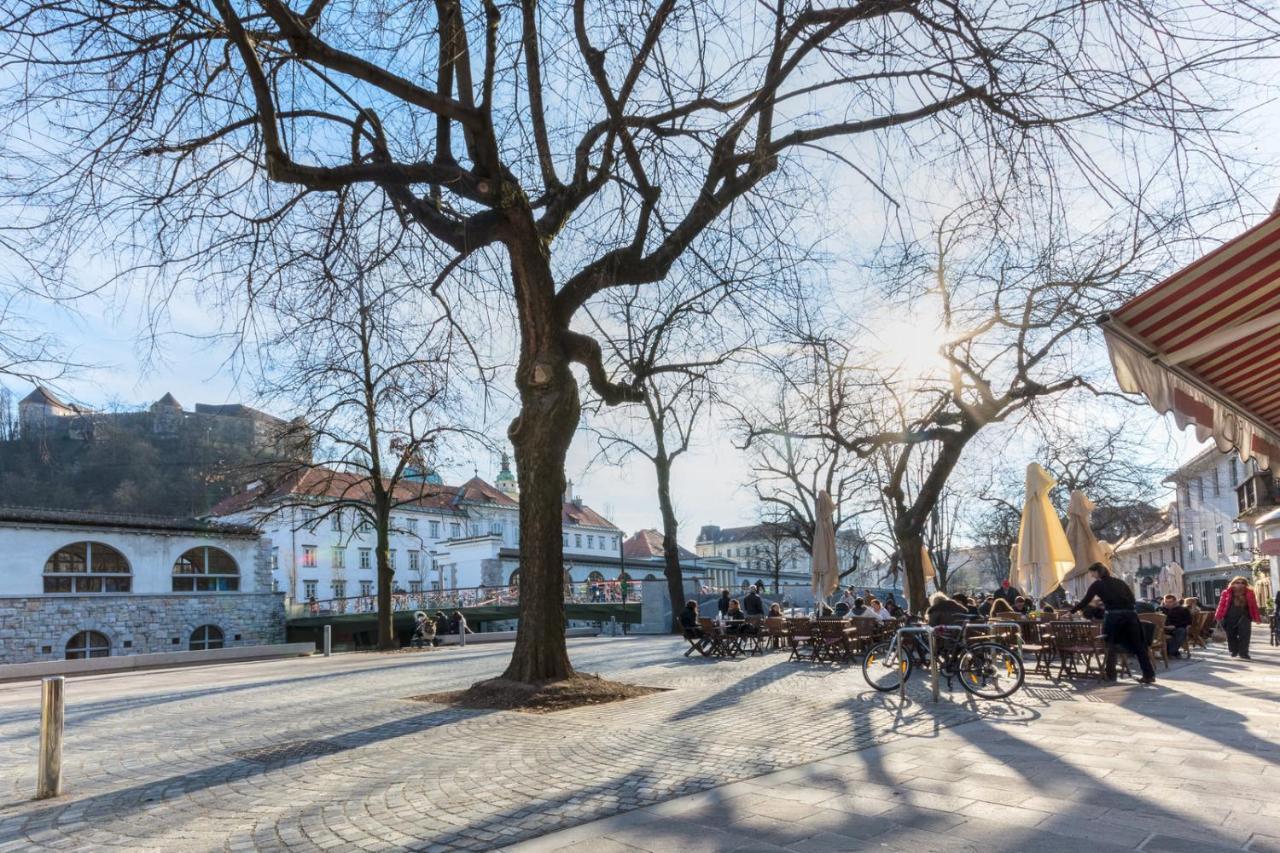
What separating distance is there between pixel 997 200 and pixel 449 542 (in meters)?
71.4

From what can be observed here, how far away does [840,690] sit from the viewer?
1116cm

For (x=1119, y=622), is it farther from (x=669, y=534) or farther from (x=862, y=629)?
(x=669, y=534)

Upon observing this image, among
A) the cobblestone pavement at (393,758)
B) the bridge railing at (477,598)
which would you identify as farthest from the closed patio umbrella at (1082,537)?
the bridge railing at (477,598)

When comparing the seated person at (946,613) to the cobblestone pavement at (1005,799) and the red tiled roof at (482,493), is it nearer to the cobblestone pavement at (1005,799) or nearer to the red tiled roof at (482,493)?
the cobblestone pavement at (1005,799)

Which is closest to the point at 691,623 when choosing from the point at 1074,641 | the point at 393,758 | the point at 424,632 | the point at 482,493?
the point at 1074,641

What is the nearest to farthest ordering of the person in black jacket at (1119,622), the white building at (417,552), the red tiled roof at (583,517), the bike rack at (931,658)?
the bike rack at (931,658) → the person in black jacket at (1119,622) → the white building at (417,552) → the red tiled roof at (583,517)

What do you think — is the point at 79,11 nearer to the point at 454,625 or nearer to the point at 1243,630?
the point at 1243,630

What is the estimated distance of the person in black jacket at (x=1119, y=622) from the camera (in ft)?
36.6

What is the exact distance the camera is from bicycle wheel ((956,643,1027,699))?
1007cm

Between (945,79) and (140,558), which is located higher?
(945,79)

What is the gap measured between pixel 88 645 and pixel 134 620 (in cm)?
200

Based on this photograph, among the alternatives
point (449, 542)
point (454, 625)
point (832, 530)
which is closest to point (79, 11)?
point (832, 530)

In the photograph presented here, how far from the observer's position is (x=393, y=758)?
7188 millimetres

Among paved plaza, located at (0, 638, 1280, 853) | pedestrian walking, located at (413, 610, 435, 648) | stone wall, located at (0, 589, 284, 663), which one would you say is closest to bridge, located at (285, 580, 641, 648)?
stone wall, located at (0, 589, 284, 663)
